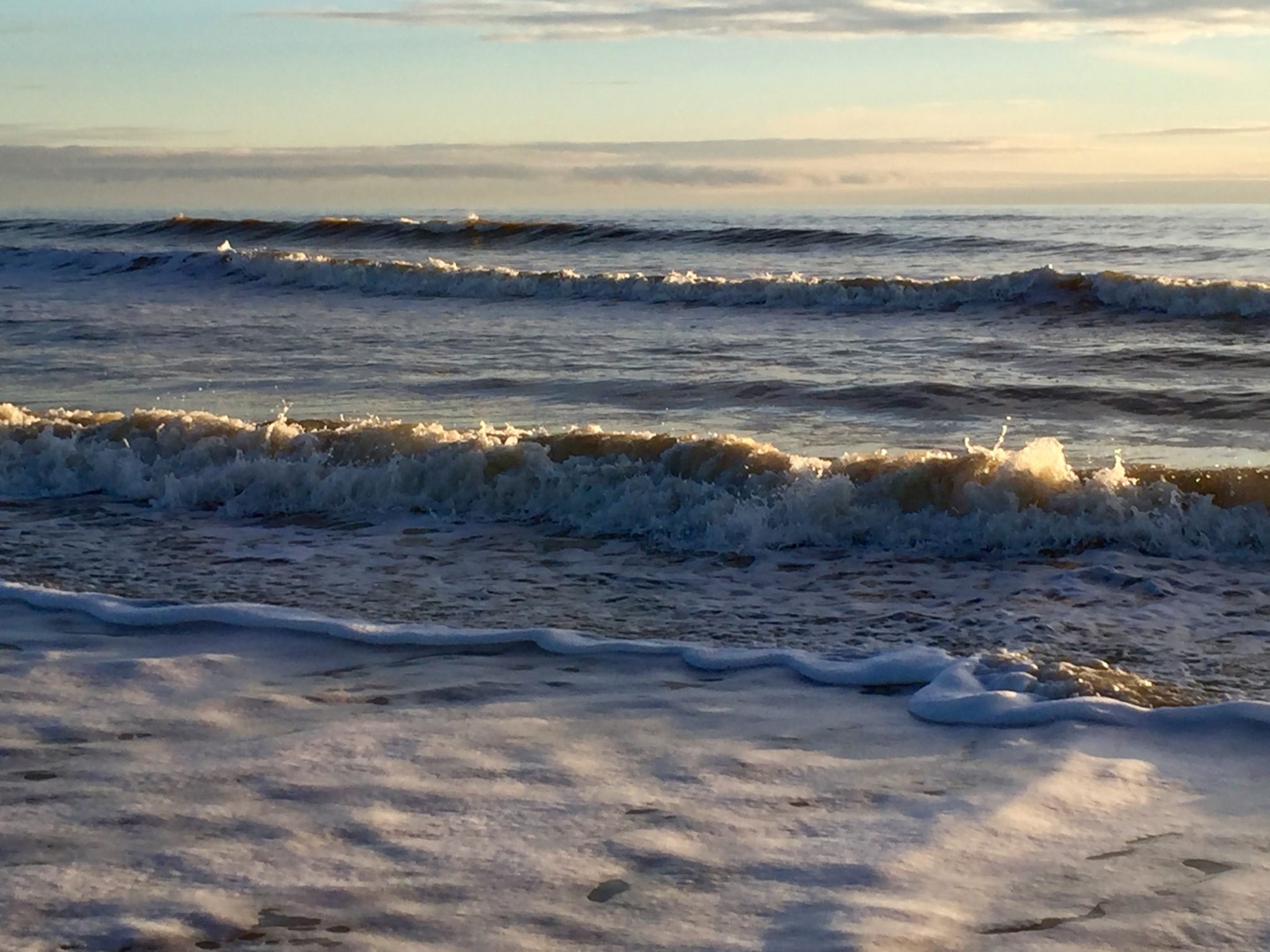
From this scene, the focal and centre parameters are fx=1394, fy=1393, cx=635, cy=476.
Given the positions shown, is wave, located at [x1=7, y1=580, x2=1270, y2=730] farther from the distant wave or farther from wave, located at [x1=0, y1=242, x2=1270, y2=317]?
the distant wave

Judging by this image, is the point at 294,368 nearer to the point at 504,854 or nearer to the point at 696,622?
the point at 696,622

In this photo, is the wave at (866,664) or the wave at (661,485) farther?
the wave at (661,485)

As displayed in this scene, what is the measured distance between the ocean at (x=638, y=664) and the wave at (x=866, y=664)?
2cm

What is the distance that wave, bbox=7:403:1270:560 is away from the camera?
7.33 meters

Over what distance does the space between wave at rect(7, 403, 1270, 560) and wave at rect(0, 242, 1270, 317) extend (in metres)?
13.2

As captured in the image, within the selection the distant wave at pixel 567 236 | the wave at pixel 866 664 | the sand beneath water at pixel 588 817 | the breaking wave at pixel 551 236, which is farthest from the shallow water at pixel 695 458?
the breaking wave at pixel 551 236

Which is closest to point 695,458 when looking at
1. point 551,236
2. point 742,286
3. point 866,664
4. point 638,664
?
point 638,664

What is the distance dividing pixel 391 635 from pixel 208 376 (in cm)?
1057

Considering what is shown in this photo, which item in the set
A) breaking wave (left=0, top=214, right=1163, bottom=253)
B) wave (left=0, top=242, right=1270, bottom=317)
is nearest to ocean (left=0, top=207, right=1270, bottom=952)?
wave (left=0, top=242, right=1270, bottom=317)

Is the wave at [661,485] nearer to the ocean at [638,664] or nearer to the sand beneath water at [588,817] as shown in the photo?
the ocean at [638,664]

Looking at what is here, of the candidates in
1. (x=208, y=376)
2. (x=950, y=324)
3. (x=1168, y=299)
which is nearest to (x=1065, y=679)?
(x=208, y=376)

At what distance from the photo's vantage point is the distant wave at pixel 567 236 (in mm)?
30984

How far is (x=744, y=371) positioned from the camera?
603 inches

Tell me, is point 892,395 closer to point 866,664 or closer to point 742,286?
Answer: point 866,664
